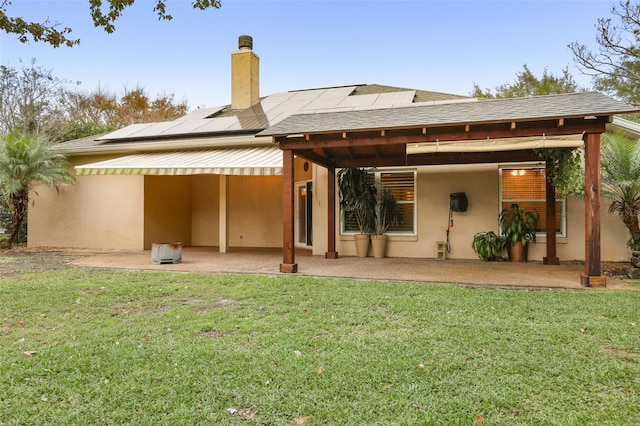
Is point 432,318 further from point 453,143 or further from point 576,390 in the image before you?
point 453,143

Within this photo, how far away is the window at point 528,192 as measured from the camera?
12469 mm

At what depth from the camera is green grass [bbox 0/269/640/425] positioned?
3.38 m

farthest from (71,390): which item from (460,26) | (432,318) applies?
(460,26)

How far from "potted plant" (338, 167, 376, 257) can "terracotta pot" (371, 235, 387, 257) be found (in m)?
0.23

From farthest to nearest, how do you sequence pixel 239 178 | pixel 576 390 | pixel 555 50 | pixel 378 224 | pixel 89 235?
pixel 555 50 → pixel 239 178 → pixel 89 235 → pixel 378 224 → pixel 576 390

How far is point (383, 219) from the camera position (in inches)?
532

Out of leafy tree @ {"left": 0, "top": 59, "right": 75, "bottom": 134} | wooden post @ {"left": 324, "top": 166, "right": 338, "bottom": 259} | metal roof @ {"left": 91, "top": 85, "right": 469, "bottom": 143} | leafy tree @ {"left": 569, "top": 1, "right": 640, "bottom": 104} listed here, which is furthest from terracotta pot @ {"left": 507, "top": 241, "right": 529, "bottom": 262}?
leafy tree @ {"left": 0, "top": 59, "right": 75, "bottom": 134}

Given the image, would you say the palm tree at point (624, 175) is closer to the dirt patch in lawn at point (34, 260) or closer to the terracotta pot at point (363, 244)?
the terracotta pot at point (363, 244)

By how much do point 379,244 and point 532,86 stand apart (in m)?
24.7

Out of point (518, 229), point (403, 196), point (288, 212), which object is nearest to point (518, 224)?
point (518, 229)

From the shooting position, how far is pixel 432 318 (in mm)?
5887

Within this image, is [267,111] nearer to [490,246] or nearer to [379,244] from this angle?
[379,244]

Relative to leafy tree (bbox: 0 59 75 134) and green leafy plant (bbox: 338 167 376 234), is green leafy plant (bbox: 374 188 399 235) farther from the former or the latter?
leafy tree (bbox: 0 59 75 134)

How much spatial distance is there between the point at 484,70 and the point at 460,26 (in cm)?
787
